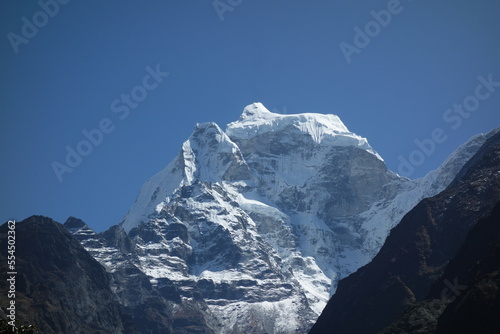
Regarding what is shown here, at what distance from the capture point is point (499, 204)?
181 m

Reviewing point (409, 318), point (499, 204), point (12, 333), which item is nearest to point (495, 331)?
point (409, 318)

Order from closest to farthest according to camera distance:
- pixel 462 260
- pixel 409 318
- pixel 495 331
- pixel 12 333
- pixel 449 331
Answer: pixel 12 333 → pixel 495 331 → pixel 449 331 → pixel 409 318 → pixel 462 260

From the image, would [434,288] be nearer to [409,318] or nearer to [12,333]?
[409,318]

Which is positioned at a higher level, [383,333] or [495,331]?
[383,333]

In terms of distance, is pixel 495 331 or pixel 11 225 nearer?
pixel 495 331

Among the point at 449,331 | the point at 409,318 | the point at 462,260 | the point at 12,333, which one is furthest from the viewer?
the point at 462,260

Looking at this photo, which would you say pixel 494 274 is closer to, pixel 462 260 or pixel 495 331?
pixel 495 331

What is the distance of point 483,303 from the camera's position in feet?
466

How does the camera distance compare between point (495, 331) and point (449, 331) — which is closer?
point (495, 331)

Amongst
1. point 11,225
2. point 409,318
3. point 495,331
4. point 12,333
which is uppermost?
point 11,225

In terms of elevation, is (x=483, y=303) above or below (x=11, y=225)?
below

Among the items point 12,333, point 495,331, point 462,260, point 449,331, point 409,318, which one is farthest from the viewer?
point 462,260

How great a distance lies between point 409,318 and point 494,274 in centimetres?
2439

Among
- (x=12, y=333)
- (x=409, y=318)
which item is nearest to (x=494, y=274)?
(x=409, y=318)
